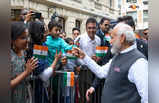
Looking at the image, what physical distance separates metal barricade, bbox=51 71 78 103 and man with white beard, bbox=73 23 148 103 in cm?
67

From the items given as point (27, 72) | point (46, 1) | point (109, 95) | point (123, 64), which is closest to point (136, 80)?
point (123, 64)

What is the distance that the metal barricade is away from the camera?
291 cm

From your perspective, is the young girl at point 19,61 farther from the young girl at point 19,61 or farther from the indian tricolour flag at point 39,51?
the indian tricolour flag at point 39,51

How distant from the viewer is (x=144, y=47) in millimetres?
2861

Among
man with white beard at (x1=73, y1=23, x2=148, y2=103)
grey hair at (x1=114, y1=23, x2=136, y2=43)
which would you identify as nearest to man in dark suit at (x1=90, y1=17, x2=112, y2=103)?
man with white beard at (x1=73, y1=23, x2=148, y2=103)

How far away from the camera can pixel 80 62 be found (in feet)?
10.9

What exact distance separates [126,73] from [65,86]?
1.04m

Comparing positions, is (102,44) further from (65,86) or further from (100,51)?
(65,86)

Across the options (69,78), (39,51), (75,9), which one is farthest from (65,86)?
(75,9)

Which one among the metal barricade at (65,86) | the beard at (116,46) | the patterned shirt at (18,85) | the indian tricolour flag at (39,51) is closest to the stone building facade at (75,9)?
the metal barricade at (65,86)

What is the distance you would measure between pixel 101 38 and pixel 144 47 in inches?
31.0

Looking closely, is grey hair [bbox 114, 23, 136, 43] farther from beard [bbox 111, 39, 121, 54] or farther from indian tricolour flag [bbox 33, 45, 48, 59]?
indian tricolour flag [bbox 33, 45, 48, 59]

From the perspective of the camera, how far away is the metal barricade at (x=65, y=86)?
9.54 feet
